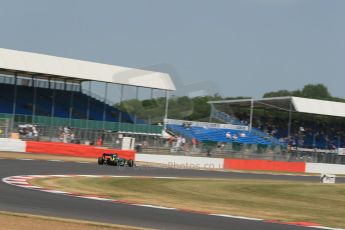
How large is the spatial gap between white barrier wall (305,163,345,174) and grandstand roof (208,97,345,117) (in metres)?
6.85

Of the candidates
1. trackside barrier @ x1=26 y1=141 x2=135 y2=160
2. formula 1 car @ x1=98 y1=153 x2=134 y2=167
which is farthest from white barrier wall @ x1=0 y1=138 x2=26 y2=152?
formula 1 car @ x1=98 y1=153 x2=134 y2=167

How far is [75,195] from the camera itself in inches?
541

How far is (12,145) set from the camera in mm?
31984

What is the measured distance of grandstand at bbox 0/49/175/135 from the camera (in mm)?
41812

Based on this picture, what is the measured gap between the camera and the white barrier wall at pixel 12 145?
31766mm

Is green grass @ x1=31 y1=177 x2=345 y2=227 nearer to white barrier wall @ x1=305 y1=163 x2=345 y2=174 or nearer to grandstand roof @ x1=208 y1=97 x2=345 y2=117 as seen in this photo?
white barrier wall @ x1=305 y1=163 x2=345 y2=174

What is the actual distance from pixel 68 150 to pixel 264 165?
13.2 m

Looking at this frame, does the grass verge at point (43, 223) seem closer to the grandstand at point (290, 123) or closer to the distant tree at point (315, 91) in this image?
the grandstand at point (290, 123)

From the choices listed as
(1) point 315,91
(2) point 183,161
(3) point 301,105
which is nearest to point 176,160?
(2) point 183,161

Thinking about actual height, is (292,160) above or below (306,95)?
below

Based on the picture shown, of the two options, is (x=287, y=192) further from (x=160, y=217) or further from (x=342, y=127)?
(x=342, y=127)

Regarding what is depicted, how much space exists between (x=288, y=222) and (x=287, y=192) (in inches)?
393

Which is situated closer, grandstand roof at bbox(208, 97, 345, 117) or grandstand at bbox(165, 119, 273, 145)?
grandstand at bbox(165, 119, 273, 145)

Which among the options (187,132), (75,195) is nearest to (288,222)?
(75,195)
